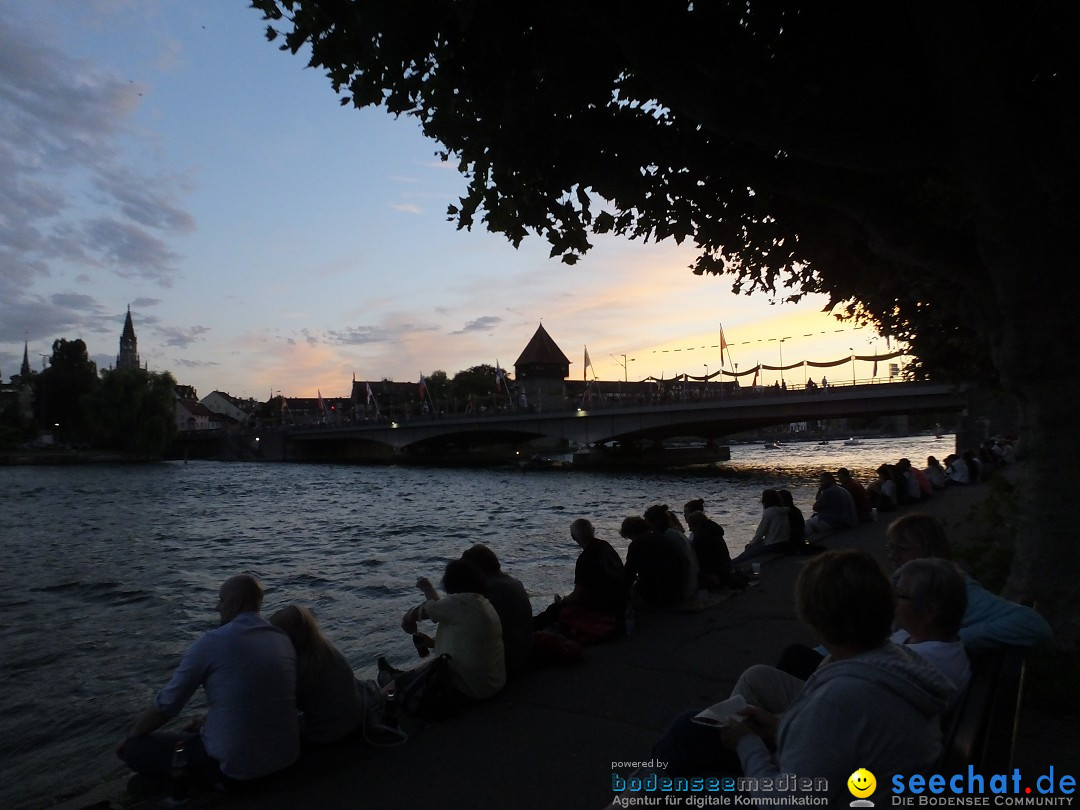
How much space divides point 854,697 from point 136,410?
8736 cm

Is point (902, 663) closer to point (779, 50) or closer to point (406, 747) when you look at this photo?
point (406, 747)

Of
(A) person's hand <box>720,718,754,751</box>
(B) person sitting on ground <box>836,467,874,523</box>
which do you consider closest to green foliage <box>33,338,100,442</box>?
(B) person sitting on ground <box>836,467,874,523</box>

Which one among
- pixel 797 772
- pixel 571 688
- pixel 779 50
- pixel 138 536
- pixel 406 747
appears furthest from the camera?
pixel 138 536

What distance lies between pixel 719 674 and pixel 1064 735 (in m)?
2.22

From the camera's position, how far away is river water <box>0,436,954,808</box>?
8758mm

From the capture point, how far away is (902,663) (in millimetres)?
2369

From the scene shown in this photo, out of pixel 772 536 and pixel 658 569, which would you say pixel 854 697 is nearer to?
pixel 658 569

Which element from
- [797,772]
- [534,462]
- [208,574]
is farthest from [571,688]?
[534,462]

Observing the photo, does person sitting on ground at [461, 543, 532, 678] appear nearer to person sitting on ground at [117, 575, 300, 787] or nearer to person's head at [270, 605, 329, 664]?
person's head at [270, 605, 329, 664]

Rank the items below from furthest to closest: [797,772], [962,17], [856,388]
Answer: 1. [856,388]
2. [962,17]
3. [797,772]

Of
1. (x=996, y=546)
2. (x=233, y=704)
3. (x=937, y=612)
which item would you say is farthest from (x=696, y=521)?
(x=937, y=612)

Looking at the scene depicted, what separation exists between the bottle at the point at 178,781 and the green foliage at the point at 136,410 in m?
84.1

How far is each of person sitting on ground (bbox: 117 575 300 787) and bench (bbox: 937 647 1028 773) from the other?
326 centimetres

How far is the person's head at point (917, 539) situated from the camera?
411 centimetres
